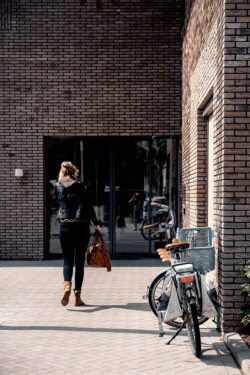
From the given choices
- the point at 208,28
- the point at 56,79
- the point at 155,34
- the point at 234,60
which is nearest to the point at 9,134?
the point at 56,79

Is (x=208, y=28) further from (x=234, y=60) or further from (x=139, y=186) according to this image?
(x=139, y=186)

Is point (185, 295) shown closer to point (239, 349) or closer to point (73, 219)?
point (239, 349)

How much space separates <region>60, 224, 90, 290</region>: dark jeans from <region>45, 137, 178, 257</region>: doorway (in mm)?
4859

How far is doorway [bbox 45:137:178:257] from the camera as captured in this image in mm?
12797

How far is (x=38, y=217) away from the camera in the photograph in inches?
490

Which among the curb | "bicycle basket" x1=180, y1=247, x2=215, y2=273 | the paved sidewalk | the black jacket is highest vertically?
the black jacket

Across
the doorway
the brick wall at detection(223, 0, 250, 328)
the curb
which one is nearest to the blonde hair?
the brick wall at detection(223, 0, 250, 328)

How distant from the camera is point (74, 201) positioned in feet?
25.9

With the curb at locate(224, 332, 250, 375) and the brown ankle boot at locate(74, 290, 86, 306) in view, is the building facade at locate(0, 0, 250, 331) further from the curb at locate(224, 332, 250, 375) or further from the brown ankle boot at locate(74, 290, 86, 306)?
the curb at locate(224, 332, 250, 375)

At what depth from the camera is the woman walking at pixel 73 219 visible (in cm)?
785

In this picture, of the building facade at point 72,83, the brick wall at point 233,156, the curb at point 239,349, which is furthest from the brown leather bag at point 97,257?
the building facade at point 72,83

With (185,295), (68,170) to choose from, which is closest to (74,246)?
(68,170)

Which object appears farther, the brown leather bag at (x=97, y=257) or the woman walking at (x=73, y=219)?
the brown leather bag at (x=97, y=257)

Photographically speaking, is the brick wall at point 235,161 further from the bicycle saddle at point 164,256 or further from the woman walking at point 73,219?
the woman walking at point 73,219
